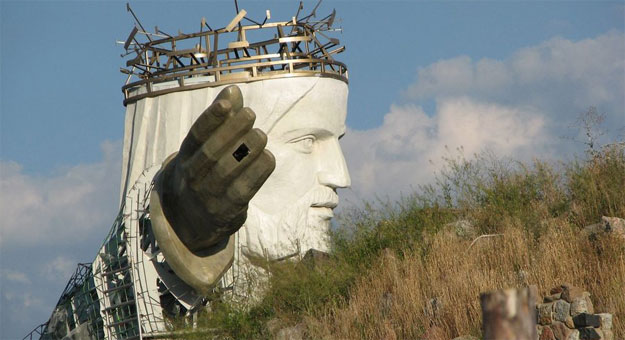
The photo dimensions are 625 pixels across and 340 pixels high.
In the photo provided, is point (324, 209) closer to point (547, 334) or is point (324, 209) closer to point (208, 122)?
point (208, 122)

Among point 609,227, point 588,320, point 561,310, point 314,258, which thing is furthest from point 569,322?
point 314,258

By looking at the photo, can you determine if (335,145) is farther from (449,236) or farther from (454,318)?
(454,318)

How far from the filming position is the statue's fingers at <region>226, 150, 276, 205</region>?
431 inches

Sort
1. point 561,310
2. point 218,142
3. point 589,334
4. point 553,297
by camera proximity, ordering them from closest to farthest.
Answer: point 589,334
point 561,310
point 553,297
point 218,142

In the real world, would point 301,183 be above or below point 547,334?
above

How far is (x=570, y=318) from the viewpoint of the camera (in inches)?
396

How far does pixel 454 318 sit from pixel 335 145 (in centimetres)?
424

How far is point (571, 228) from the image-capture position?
1201 cm

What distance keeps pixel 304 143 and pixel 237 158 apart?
3.36m

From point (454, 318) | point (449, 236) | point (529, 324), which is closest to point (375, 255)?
point (449, 236)

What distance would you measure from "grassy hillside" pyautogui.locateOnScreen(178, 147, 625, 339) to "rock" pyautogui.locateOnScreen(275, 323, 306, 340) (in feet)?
0.37

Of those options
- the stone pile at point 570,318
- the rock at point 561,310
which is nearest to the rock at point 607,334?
the stone pile at point 570,318

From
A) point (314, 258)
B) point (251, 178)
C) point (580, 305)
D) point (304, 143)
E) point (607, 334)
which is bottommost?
point (607, 334)

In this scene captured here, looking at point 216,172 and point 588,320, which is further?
point 216,172
